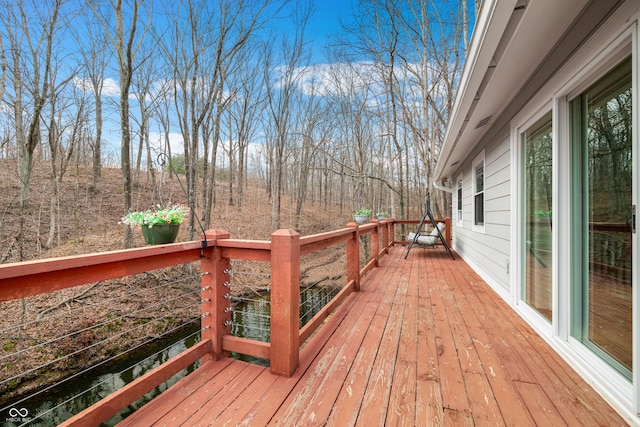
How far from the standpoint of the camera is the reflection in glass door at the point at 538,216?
7.14 feet

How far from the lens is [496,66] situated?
2.24 metres

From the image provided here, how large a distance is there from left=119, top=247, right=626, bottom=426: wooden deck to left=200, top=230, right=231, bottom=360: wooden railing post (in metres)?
0.18

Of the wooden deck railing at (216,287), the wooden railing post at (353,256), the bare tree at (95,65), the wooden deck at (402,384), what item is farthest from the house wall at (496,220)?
the bare tree at (95,65)

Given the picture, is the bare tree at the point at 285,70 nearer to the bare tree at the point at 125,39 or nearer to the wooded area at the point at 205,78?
the wooded area at the point at 205,78

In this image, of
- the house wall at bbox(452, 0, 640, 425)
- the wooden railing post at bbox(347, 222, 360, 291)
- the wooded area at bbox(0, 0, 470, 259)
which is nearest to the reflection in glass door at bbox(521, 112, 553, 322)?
the house wall at bbox(452, 0, 640, 425)

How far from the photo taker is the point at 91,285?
17.8 feet

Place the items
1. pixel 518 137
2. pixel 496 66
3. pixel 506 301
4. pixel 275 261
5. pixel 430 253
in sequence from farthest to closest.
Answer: pixel 430 253
pixel 506 301
pixel 518 137
pixel 496 66
pixel 275 261

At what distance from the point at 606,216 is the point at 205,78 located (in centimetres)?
802

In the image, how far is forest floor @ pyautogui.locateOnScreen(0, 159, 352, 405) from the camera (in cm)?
370

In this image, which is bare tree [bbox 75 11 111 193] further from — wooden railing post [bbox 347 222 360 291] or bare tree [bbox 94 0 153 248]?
wooden railing post [bbox 347 222 360 291]

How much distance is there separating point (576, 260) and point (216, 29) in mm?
7555

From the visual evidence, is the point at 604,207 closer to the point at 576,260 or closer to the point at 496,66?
the point at 576,260

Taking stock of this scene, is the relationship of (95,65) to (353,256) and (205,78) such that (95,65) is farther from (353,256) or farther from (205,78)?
(353,256)

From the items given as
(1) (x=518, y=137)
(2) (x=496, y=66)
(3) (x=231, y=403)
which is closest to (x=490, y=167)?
(1) (x=518, y=137)
